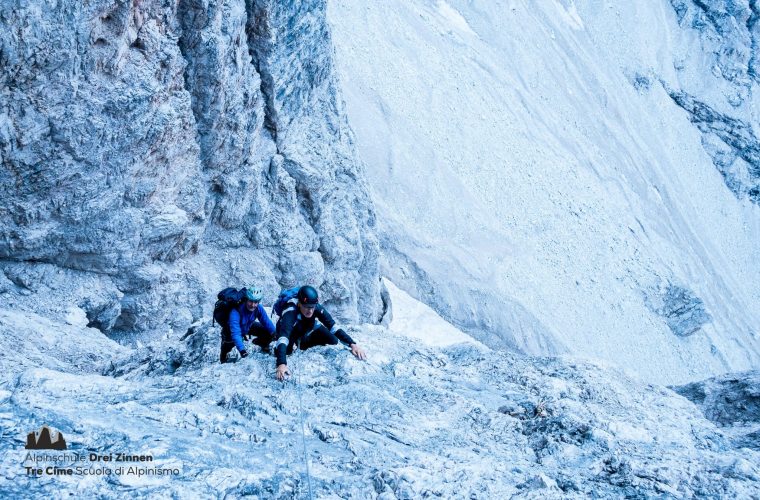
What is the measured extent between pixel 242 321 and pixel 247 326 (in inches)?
4.4

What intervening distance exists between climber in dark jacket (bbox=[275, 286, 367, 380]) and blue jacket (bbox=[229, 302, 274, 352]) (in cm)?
45

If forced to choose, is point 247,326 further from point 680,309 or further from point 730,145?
point 730,145

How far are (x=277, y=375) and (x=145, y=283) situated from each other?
7.41m

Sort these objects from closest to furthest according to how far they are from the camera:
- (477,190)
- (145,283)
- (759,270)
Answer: (145,283), (477,190), (759,270)

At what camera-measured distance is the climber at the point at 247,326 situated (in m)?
7.60

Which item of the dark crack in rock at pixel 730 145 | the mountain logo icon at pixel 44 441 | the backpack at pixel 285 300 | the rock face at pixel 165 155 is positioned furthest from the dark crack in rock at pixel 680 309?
the mountain logo icon at pixel 44 441

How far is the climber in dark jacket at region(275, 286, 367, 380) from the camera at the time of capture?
23.0ft

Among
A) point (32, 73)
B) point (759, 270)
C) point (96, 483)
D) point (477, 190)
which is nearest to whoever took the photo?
point (96, 483)

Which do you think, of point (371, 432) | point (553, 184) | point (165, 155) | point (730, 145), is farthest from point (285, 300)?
point (730, 145)

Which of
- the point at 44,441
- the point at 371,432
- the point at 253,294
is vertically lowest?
the point at 371,432

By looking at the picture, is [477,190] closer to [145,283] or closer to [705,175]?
[145,283]

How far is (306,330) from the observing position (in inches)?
303

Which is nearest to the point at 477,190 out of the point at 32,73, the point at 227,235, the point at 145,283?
the point at 227,235

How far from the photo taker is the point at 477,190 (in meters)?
30.1
